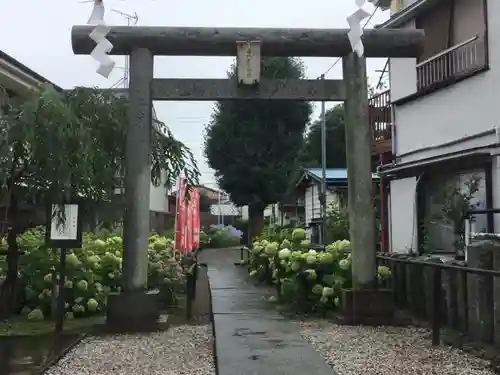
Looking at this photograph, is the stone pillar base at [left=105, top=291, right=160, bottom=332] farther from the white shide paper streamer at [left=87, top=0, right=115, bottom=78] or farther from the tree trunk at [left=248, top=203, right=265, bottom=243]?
the tree trunk at [left=248, top=203, right=265, bottom=243]

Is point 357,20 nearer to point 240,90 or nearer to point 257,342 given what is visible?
point 240,90

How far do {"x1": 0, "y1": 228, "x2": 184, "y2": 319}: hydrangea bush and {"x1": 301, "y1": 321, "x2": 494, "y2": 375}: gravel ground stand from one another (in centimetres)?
390

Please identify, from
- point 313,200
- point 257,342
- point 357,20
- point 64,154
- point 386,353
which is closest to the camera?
point 357,20

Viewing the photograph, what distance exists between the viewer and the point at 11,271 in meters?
9.84

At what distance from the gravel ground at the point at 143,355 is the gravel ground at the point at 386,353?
4.68 ft

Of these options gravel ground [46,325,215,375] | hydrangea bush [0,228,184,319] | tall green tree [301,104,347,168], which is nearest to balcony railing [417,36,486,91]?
hydrangea bush [0,228,184,319]

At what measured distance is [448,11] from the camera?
41.3ft

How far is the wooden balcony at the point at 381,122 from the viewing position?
15914 millimetres

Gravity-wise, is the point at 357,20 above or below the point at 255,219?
above

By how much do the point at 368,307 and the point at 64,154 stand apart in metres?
4.87

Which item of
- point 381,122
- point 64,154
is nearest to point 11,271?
point 64,154

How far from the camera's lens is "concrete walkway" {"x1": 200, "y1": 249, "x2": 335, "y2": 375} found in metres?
6.13

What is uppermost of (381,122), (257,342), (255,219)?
(381,122)

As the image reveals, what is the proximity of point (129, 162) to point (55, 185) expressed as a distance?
109 centimetres
